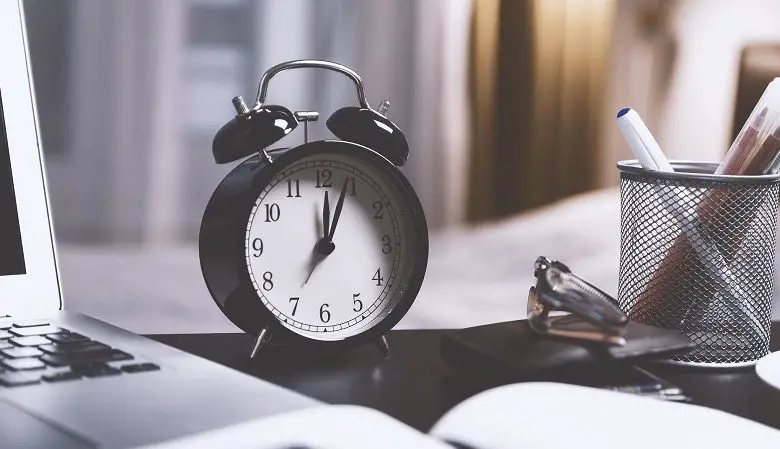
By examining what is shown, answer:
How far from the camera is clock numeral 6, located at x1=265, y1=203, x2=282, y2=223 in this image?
805mm

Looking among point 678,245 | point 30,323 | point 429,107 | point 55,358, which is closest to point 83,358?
point 55,358

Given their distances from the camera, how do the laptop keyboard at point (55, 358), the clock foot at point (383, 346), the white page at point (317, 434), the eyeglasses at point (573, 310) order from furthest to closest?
the clock foot at point (383, 346) < the eyeglasses at point (573, 310) < the laptop keyboard at point (55, 358) < the white page at point (317, 434)

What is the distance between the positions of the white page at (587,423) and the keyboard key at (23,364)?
27cm

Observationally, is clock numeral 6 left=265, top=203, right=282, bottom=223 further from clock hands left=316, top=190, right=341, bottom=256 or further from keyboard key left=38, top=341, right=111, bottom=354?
keyboard key left=38, top=341, right=111, bottom=354

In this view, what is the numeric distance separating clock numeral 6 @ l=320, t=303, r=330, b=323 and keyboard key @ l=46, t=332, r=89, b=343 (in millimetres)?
199

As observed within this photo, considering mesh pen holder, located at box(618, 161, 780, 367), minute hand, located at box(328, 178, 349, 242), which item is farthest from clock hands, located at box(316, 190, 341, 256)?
mesh pen holder, located at box(618, 161, 780, 367)

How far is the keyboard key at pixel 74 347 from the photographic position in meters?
0.67

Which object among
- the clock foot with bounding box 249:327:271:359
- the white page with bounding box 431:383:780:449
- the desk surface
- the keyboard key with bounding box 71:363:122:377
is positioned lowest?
the desk surface

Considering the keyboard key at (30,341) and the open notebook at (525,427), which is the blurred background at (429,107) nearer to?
the keyboard key at (30,341)

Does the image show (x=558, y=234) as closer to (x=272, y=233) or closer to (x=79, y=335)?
(x=272, y=233)

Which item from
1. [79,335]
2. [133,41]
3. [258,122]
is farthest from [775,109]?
[133,41]

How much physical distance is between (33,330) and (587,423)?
428 millimetres

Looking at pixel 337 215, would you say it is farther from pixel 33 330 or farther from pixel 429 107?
pixel 429 107

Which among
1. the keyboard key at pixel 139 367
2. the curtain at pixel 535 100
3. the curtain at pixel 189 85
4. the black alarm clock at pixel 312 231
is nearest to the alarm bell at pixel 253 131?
the black alarm clock at pixel 312 231
